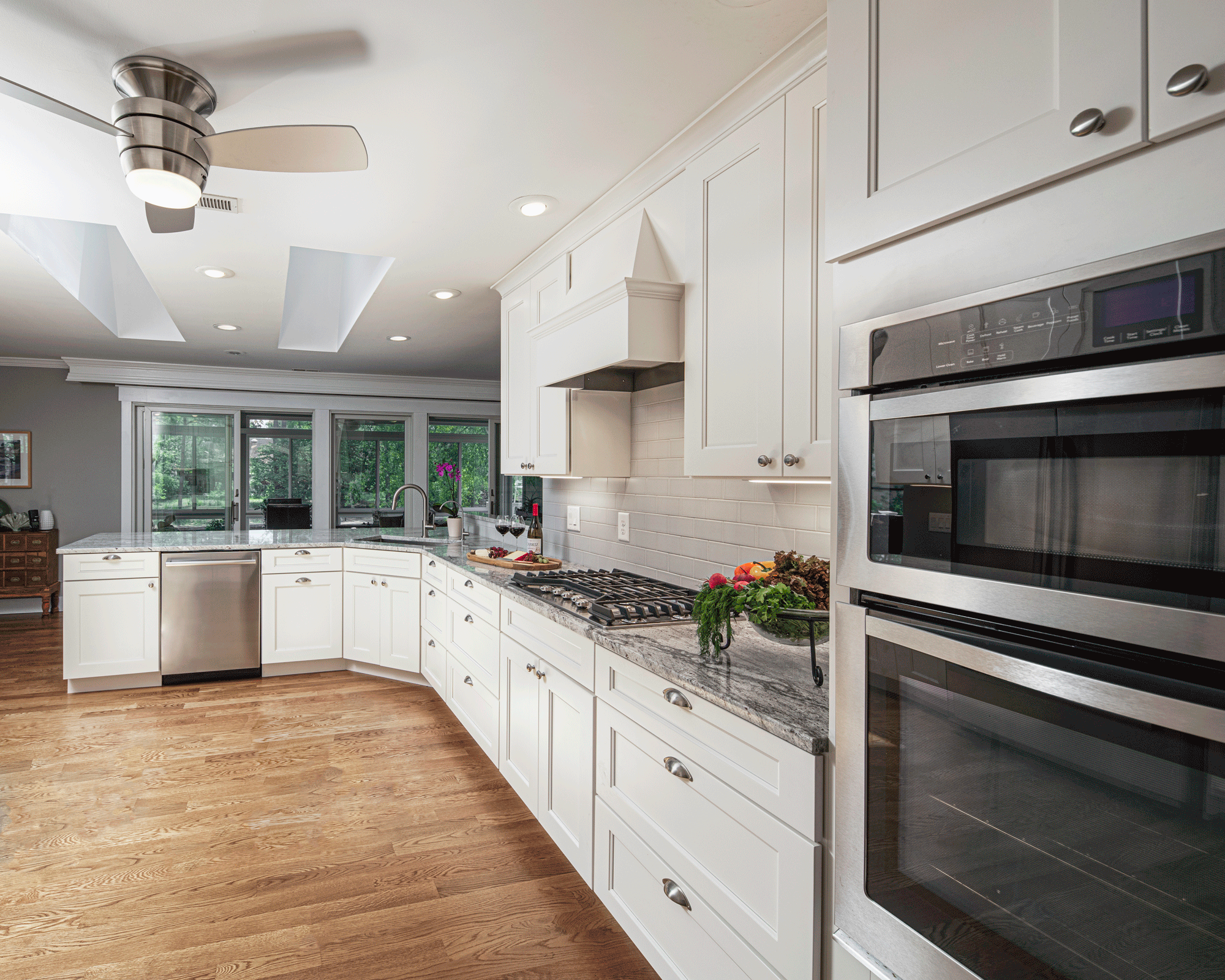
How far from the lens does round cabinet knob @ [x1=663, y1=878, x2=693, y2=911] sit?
158 centimetres

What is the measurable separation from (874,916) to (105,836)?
2761 millimetres

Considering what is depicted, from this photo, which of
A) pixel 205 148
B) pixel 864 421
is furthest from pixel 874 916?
pixel 205 148

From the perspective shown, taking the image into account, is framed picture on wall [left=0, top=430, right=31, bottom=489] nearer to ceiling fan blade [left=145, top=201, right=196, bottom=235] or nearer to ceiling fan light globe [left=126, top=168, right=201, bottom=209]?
ceiling fan blade [left=145, top=201, right=196, bottom=235]

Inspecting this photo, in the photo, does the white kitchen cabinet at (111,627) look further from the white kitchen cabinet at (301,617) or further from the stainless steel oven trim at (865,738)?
the stainless steel oven trim at (865,738)

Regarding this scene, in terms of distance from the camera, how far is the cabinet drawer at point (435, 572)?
3861mm

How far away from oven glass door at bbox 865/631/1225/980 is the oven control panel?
358 millimetres

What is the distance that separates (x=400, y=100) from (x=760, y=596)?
1.71 meters

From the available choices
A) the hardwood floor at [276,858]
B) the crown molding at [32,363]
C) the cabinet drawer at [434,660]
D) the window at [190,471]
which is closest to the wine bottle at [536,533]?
the cabinet drawer at [434,660]

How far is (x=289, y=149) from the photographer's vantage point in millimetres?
1879

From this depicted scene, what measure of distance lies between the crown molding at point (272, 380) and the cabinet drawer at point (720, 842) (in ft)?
22.1

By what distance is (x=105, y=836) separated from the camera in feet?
8.34

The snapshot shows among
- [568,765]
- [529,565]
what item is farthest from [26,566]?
[568,765]

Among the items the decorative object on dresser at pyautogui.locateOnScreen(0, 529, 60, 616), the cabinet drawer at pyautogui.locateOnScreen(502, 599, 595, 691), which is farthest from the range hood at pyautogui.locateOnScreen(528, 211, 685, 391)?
the decorative object on dresser at pyautogui.locateOnScreen(0, 529, 60, 616)

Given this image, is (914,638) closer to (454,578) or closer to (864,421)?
(864,421)
